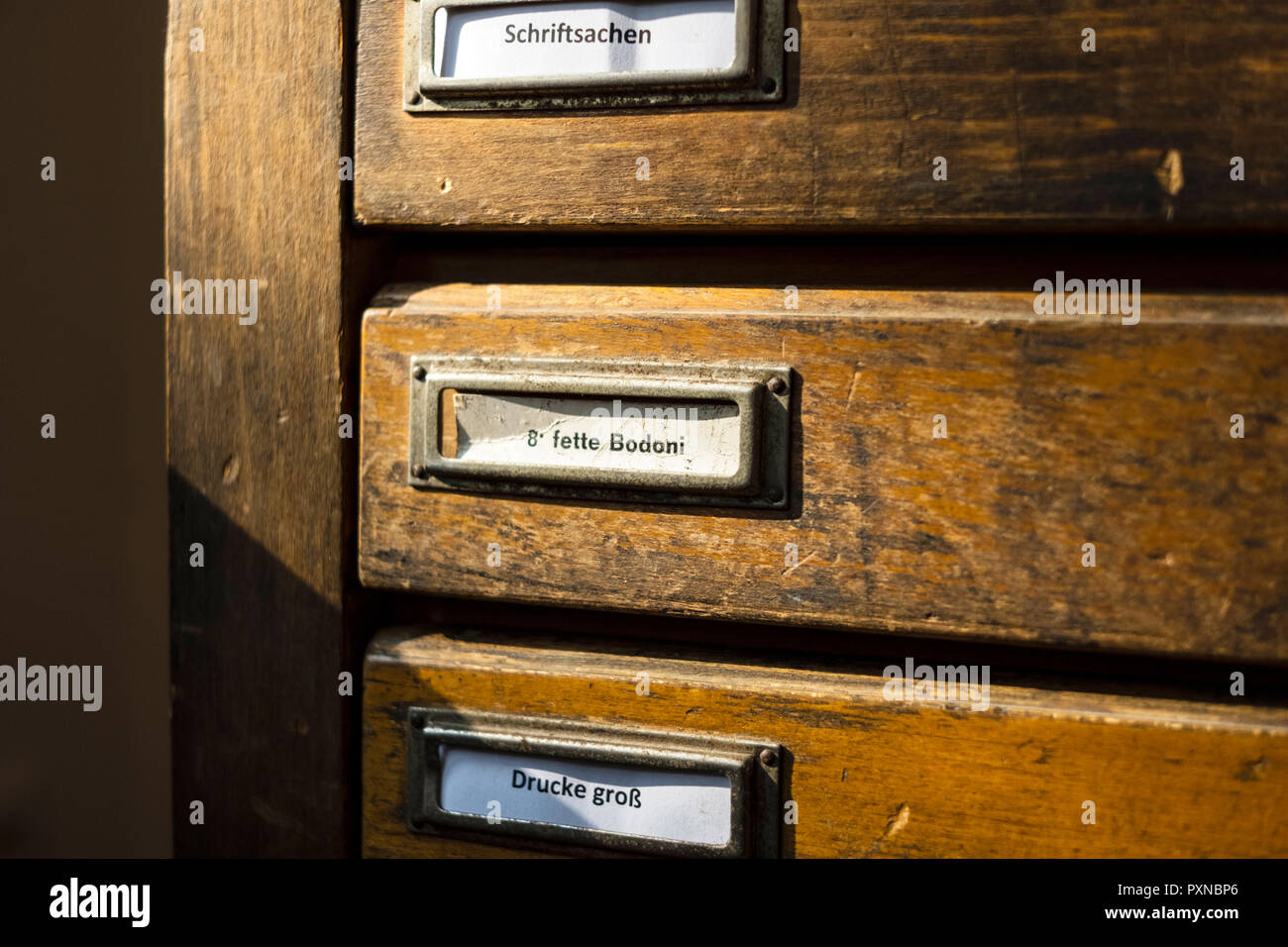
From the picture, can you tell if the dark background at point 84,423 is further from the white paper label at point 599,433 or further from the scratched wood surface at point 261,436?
the white paper label at point 599,433

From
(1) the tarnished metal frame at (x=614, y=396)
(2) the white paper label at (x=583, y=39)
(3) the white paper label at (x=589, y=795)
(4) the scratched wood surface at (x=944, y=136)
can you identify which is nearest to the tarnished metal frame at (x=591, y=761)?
(3) the white paper label at (x=589, y=795)

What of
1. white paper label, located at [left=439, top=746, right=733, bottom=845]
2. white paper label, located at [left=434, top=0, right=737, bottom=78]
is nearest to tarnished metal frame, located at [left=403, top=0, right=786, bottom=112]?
white paper label, located at [left=434, top=0, right=737, bottom=78]

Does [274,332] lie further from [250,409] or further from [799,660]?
[799,660]

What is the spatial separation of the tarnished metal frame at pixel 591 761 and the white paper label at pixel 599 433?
0.20 meters

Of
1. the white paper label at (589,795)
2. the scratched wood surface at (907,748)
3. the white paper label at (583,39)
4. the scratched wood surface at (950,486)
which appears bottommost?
the white paper label at (589,795)

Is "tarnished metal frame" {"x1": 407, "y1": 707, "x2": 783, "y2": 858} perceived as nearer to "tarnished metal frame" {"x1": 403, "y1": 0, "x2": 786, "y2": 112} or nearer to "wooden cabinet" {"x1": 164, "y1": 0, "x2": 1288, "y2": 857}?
"wooden cabinet" {"x1": 164, "y1": 0, "x2": 1288, "y2": 857}

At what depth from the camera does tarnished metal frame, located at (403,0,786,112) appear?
1.88 ft

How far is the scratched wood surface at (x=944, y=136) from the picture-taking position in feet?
1.71

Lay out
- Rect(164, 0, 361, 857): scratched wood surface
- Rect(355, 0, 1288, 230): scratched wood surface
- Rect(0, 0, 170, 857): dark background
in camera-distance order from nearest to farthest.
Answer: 1. Rect(355, 0, 1288, 230): scratched wood surface
2. Rect(164, 0, 361, 857): scratched wood surface
3. Rect(0, 0, 170, 857): dark background

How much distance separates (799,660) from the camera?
640 millimetres

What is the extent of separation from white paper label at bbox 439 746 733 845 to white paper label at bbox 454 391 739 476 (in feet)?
0.74

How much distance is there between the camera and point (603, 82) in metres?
0.60

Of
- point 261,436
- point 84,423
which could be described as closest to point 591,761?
point 261,436

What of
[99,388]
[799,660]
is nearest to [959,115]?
[799,660]
